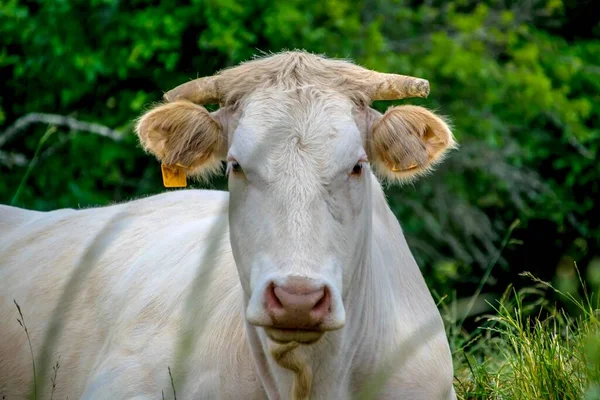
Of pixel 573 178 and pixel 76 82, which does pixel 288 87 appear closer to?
pixel 76 82

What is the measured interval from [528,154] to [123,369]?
776 cm

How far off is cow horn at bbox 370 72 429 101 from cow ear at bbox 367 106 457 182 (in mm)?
58

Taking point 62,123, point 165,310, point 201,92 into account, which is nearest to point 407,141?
point 201,92

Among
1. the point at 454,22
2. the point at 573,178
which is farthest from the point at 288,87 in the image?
the point at 573,178

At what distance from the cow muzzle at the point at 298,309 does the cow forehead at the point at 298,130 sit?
423mm

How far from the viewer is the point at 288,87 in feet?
11.5

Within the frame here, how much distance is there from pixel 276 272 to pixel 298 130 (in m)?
0.51

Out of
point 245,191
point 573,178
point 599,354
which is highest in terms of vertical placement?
point 599,354

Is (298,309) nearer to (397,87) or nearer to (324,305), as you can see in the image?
(324,305)

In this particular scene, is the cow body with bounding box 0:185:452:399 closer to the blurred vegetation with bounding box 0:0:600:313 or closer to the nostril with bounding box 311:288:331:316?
the nostril with bounding box 311:288:331:316

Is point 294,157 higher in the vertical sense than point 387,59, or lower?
higher

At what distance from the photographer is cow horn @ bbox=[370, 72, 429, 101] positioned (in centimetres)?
354

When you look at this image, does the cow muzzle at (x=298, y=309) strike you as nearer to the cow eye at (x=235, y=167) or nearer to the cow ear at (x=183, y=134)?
the cow eye at (x=235, y=167)

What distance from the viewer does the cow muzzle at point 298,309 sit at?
2.94 m
